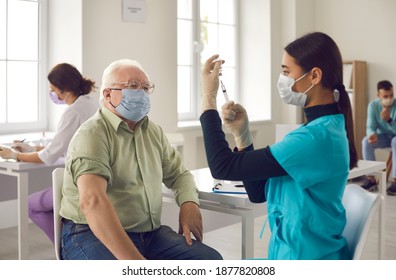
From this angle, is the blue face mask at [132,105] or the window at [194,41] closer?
the blue face mask at [132,105]

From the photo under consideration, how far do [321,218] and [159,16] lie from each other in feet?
12.1

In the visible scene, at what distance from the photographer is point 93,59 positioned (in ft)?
14.2

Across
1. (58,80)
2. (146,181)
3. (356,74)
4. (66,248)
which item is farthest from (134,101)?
(356,74)

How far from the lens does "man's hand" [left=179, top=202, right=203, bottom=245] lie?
1.89 m

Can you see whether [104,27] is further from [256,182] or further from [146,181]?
[256,182]

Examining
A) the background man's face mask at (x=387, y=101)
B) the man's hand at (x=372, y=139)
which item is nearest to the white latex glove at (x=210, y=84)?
the man's hand at (x=372, y=139)

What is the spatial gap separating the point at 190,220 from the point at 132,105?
0.45 metres

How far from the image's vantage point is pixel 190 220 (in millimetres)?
1902

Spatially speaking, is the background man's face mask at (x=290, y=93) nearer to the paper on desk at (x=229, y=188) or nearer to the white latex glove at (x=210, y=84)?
the white latex glove at (x=210, y=84)

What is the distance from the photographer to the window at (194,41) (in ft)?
18.2

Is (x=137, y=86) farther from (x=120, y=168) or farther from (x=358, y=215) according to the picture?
(x=358, y=215)

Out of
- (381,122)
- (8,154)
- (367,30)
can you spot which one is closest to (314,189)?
(8,154)

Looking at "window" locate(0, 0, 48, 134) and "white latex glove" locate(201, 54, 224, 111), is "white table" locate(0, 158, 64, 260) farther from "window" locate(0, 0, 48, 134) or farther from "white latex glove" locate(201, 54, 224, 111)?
"white latex glove" locate(201, 54, 224, 111)
